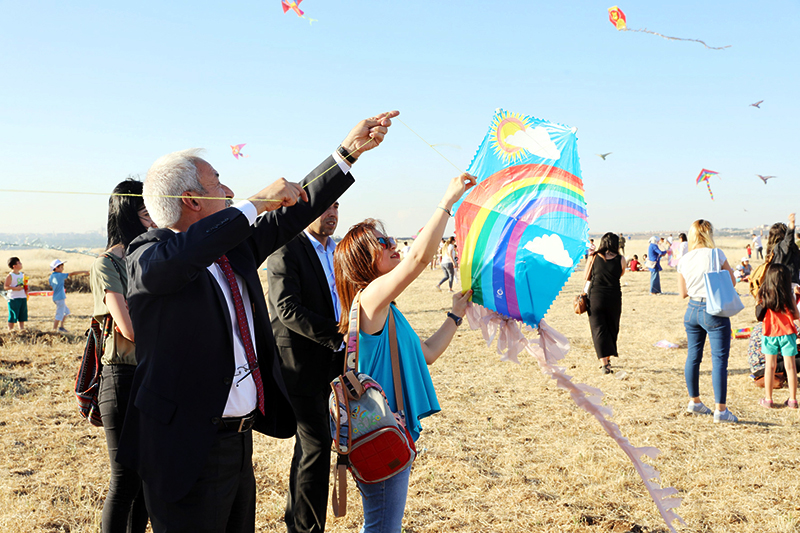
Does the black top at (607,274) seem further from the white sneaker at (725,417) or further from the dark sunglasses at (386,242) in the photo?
Result: the dark sunglasses at (386,242)

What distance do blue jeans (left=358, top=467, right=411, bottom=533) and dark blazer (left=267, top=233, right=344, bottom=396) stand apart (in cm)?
110

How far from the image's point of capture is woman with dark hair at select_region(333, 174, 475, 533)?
2137mm

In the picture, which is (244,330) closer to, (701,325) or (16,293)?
(701,325)

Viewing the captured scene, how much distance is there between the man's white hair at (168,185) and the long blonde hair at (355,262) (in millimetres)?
717

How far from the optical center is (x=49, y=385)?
22.7 ft

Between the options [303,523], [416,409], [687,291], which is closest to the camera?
[416,409]

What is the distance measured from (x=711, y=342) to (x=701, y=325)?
0.19 meters

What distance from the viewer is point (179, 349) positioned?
1771 millimetres

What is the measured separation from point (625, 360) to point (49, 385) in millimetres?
7943

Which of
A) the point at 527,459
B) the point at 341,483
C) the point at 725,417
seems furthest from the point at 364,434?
the point at 725,417

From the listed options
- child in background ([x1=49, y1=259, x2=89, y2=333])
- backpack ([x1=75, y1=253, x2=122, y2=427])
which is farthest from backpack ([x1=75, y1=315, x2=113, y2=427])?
child in background ([x1=49, y1=259, x2=89, y2=333])

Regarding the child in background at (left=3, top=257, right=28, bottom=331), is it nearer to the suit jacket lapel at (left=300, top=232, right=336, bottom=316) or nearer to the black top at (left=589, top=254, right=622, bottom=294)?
the suit jacket lapel at (left=300, top=232, right=336, bottom=316)

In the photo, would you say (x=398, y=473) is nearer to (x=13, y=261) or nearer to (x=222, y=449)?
(x=222, y=449)

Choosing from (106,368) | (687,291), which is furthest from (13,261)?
(687,291)
